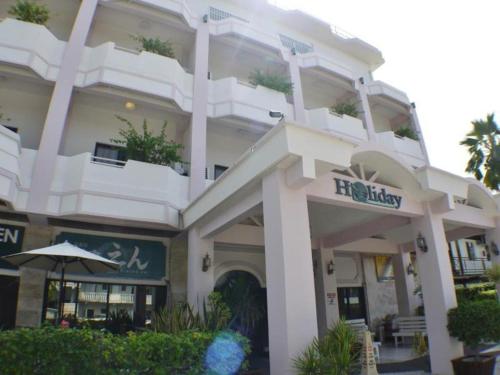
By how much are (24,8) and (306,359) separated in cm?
1285

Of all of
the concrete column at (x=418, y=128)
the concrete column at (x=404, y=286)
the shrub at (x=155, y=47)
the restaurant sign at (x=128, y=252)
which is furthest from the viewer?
the concrete column at (x=418, y=128)

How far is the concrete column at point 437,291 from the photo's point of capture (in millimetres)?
7910

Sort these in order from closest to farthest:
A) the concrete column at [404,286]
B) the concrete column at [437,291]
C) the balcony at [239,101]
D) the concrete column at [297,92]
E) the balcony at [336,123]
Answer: the concrete column at [437,291]
the balcony at [239,101]
the concrete column at [297,92]
the balcony at [336,123]
the concrete column at [404,286]

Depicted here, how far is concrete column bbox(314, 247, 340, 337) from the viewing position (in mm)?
13547

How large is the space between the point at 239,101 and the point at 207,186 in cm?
401

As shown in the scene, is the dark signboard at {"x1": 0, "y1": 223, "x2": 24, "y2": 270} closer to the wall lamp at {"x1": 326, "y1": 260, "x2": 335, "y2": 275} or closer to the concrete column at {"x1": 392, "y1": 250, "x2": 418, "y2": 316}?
the wall lamp at {"x1": 326, "y1": 260, "x2": 335, "y2": 275}

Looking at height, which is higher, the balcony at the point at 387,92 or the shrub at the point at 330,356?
the balcony at the point at 387,92

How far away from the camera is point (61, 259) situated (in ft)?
26.0

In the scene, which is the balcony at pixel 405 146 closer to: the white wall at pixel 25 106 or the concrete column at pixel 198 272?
the concrete column at pixel 198 272

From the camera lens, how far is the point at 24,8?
37.9 feet

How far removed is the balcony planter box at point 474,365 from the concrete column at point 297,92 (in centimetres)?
995

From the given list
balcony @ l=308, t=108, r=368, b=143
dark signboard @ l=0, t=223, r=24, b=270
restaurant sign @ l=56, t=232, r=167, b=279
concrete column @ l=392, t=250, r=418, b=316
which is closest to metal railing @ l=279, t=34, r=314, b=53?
balcony @ l=308, t=108, r=368, b=143

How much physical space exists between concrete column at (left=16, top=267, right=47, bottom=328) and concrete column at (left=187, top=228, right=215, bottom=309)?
401 cm

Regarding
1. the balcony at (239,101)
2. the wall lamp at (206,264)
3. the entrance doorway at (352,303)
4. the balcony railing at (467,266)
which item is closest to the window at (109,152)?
the balcony at (239,101)
